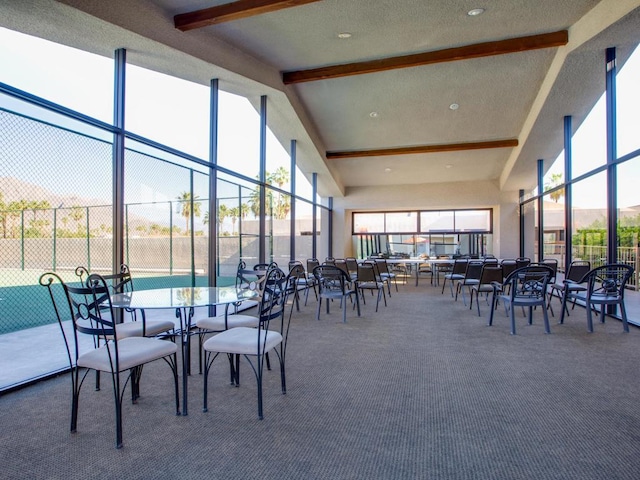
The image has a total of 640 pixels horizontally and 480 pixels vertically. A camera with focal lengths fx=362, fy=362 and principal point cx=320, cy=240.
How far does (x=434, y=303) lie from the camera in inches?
267

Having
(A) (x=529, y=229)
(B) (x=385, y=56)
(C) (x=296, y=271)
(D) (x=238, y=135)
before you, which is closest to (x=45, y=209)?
(C) (x=296, y=271)

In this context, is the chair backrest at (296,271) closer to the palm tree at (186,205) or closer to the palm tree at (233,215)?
the palm tree at (233,215)

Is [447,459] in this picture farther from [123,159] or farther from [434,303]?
[434,303]

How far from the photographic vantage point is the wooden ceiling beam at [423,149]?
8.91 metres

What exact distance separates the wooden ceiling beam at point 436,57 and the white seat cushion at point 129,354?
205 inches

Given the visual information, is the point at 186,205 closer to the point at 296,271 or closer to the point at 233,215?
the point at 233,215

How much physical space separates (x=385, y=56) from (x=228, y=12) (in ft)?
8.88

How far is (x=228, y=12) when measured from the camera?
4012mm

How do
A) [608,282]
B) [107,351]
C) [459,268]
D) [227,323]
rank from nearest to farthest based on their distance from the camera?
[107,351], [227,323], [608,282], [459,268]

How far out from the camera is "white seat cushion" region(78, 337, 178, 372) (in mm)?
2141

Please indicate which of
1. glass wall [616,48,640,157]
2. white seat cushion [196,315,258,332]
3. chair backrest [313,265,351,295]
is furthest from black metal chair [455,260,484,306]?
white seat cushion [196,315,258,332]

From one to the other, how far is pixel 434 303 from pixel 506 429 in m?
4.70

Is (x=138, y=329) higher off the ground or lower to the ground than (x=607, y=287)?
lower

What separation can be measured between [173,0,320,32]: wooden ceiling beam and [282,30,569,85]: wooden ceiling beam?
86.4 inches
